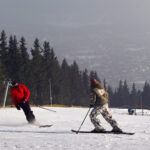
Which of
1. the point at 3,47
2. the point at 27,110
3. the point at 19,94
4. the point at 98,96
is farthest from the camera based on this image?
the point at 3,47

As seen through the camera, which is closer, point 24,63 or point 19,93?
point 19,93

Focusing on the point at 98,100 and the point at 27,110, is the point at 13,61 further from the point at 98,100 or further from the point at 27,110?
the point at 98,100

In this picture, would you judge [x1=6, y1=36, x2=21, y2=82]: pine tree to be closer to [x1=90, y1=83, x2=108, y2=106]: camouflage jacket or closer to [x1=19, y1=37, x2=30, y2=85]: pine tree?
[x1=19, y1=37, x2=30, y2=85]: pine tree

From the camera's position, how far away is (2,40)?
61.0 m

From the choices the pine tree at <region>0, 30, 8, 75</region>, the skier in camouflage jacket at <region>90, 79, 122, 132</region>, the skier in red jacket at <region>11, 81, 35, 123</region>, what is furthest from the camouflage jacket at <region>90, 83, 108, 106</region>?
the pine tree at <region>0, 30, 8, 75</region>

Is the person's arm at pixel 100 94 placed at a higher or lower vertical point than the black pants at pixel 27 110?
higher

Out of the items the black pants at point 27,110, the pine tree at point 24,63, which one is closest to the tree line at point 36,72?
the pine tree at point 24,63

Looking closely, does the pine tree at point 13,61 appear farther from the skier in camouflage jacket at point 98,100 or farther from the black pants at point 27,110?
the skier in camouflage jacket at point 98,100

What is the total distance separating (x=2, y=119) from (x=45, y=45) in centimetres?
5395

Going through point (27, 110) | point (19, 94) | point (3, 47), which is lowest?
point (27, 110)

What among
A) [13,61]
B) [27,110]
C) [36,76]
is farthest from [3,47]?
[27,110]

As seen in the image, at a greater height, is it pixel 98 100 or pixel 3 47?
pixel 3 47

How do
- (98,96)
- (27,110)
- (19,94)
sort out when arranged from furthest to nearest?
(27,110) < (19,94) < (98,96)

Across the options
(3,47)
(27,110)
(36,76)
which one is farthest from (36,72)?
(27,110)
